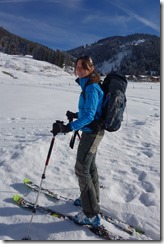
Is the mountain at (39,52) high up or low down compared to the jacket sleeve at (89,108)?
up

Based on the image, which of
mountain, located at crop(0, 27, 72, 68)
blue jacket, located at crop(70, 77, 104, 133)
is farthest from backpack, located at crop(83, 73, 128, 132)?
mountain, located at crop(0, 27, 72, 68)

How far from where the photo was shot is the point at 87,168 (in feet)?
14.1

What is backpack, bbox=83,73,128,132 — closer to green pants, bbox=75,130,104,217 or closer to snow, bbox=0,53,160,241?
green pants, bbox=75,130,104,217

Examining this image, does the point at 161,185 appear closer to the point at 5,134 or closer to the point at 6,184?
the point at 6,184

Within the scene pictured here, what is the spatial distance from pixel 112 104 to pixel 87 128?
0.51 m

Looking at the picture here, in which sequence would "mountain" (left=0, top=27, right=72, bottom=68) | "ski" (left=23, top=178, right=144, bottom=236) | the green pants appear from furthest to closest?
"mountain" (left=0, top=27, right=72, bottom=68) < "ski" (left=23, top=178, right=144, bottom=236) < the green pants

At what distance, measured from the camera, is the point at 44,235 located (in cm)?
420

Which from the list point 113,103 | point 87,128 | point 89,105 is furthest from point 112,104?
point 87,128

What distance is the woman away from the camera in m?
3.91

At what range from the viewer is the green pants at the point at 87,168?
4.21 meters

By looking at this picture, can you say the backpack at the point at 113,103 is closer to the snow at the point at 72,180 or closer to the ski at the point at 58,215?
the ski at the point at 58,215

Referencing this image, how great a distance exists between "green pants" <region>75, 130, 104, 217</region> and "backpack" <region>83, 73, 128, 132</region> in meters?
0.19

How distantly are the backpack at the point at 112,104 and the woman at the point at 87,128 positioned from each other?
0.24ft

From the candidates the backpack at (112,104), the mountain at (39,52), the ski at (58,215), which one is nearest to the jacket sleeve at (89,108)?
the backpack at (112,104)
